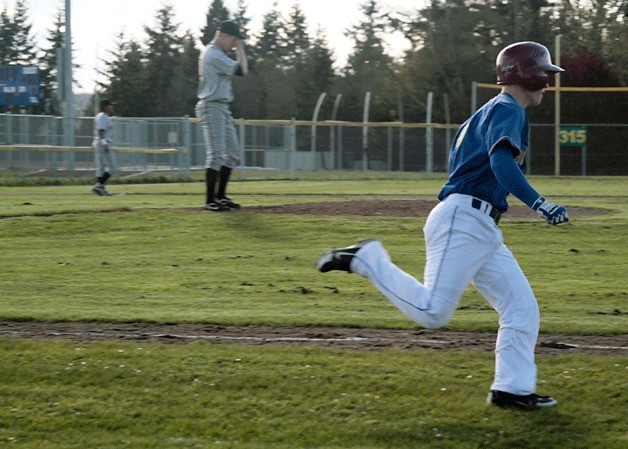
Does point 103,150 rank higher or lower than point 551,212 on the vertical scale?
higher

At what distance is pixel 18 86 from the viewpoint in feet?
121

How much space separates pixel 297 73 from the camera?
77562 mm

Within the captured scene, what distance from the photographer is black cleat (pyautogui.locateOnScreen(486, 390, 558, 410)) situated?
5.05 m

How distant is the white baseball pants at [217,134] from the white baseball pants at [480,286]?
823 cm

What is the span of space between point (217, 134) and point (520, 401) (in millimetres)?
8693

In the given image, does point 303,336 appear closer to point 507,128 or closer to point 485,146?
point 485,146

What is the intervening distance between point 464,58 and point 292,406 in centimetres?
5472

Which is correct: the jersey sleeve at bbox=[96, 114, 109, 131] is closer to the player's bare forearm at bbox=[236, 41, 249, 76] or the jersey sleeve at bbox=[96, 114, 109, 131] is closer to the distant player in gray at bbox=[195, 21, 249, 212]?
the player's bare forearm at bbox=[236, 41, 249, 76]

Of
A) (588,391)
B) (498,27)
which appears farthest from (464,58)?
(588,391)

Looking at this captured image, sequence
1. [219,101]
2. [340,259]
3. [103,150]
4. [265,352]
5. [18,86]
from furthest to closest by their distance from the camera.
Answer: [18,86] < [103,150] < [219,101] < [265,352] < [340,259]

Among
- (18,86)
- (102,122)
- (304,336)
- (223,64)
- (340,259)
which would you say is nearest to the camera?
(340,259)

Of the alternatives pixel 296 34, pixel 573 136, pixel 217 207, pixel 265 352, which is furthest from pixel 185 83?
pixel 265 352

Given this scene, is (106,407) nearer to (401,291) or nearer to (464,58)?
(401,291)

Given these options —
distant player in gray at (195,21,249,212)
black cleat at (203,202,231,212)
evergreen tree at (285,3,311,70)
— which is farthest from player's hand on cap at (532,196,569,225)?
evergreen tree at (285,3,311,70)
